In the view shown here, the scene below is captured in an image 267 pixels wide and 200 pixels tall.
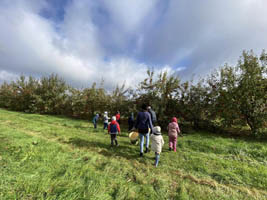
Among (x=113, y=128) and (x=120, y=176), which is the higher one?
(x=113, y=128)

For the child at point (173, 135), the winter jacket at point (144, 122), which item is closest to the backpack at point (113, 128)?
the winter jacket at point (144, 122)

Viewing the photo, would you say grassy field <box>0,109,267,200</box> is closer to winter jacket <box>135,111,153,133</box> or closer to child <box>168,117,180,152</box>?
child <box>168,117,180,152</box>

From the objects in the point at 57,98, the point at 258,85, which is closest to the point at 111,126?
the point at 258,85

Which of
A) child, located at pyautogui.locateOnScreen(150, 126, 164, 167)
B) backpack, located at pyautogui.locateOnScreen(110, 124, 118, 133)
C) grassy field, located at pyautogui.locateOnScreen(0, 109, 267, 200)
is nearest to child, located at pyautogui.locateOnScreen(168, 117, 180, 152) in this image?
grassy field, located at pyautogui.locateOnScreen(0, 109, 267, 200)

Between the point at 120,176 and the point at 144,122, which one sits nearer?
the point at 120,176

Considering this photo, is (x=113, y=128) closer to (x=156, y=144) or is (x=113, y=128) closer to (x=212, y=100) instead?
(x=156, y=144)

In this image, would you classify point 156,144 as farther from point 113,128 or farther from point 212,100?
point 212,100

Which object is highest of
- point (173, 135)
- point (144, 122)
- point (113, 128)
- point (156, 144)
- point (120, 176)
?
point (144, 122)

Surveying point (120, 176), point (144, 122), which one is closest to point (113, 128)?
point (144, 122)

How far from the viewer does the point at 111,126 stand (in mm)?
5297

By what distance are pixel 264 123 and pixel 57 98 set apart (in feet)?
84.4

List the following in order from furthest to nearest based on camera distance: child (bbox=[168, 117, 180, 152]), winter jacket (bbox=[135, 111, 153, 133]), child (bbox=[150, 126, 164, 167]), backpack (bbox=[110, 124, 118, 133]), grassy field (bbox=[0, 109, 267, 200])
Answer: backpack (bbox=[110, 124, 118, 133]) < child (bbox=[168, 117, 180, 152]) < winter jacket (bbox=[135, 111, 153, 133]) < child (bbox=[150, 126, 164, 167]) < grassy field (bbox=[0, 109, 267, 200])

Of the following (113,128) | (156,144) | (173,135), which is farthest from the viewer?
(113,128)

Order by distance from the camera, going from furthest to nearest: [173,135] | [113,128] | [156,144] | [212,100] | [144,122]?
[212,100], [113,128], [173,135], [144,122], [156,144]
